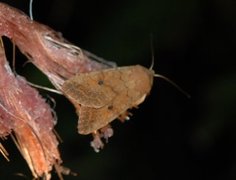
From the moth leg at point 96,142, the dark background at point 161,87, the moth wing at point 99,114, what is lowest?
the dark background at point 161,87

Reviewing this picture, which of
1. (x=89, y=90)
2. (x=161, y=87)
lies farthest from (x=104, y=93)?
(x=161, y=87)

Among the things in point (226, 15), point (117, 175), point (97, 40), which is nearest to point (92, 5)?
point (97, 40)

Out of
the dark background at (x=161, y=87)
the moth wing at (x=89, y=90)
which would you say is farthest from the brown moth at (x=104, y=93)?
the dark background at (x=161, y=87)

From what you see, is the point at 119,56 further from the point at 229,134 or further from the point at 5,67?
the point at 5,67

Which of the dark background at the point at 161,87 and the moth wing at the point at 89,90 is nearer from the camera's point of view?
the moth wing at the point at 89,90

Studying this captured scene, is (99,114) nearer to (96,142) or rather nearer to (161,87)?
(96,142)

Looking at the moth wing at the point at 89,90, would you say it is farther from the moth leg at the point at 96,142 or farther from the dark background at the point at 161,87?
the dark background at the point at 161,87

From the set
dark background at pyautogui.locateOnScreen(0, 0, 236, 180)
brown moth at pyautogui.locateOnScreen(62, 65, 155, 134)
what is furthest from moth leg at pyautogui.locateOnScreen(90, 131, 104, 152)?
dark background at pyautogui.locateOnScreen(0, 0, 236, 180)
